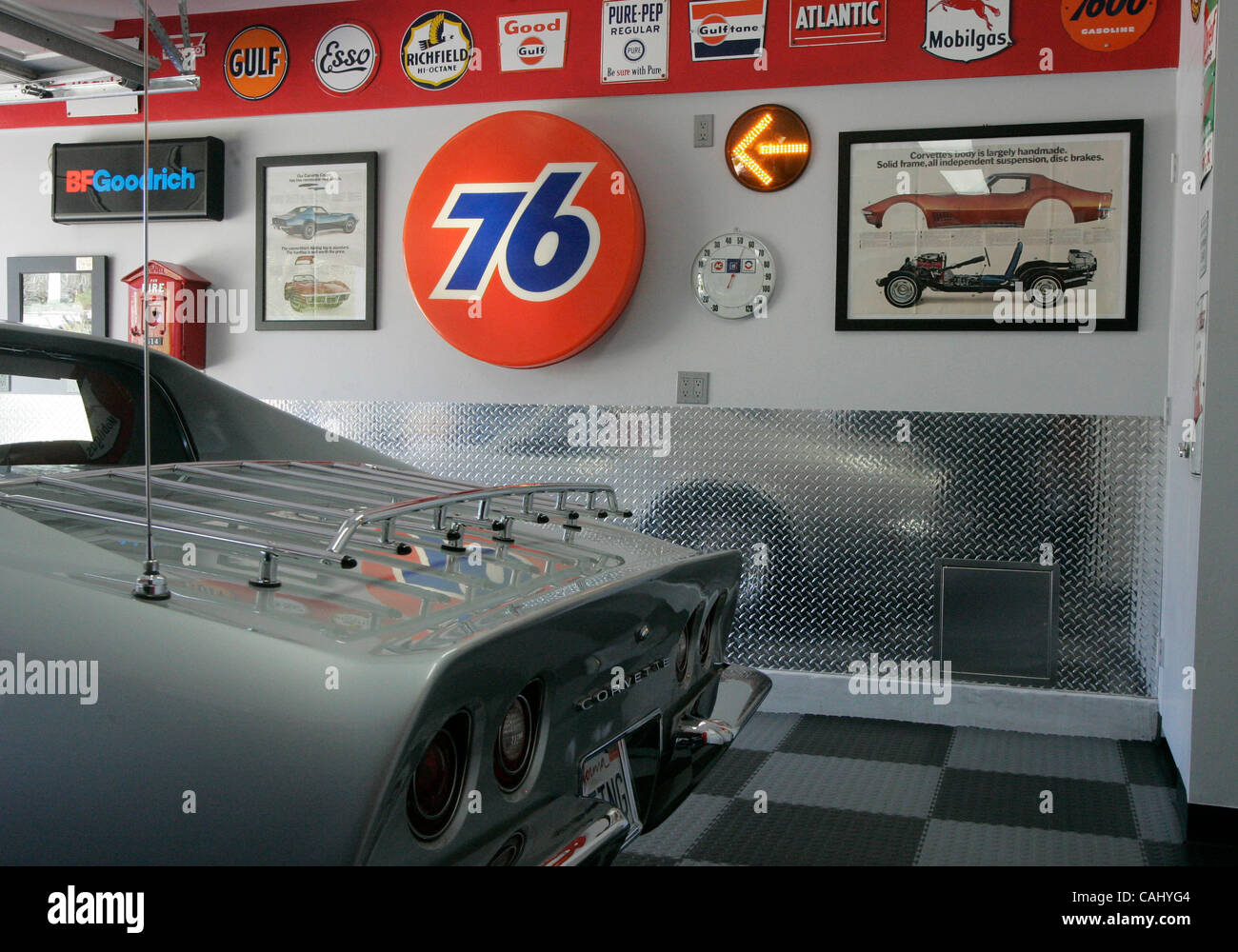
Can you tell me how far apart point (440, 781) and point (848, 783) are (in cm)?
241

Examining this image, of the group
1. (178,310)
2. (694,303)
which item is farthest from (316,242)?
(694,303)

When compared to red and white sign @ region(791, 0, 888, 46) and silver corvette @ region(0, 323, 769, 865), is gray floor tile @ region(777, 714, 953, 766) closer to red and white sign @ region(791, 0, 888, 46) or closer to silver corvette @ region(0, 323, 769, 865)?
silver corvette @ region(0, 323, 769, 865)

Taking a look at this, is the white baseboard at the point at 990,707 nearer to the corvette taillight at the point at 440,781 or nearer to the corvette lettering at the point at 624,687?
the corvette lettering at the point at 624,687

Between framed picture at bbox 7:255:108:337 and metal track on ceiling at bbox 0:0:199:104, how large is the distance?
76cm

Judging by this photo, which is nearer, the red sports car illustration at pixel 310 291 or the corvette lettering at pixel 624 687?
the corvette lettering at pixel 624 687

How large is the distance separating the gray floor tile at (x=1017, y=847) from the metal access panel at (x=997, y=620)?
119 cm

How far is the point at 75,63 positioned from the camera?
179 inches

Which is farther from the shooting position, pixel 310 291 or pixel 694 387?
pixel 310 291

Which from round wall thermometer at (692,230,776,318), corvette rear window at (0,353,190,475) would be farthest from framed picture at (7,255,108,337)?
corvette rear window at (0,353,190,475)

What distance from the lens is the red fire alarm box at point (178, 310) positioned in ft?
15.7

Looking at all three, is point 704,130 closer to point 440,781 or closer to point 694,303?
point 694,303

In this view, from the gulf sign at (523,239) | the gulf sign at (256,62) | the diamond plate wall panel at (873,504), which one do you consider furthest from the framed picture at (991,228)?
the gulf sign at (256,62)

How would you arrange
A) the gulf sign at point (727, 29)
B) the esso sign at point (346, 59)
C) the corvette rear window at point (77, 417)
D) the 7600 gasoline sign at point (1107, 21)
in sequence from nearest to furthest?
the corvette rear window at point (77, 417) → the 7600 gasoline sign at point (1107, 21) → the gulf sign at point (727, 29) → the esso sign at point (346, 59)

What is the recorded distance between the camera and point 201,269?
196 inches
